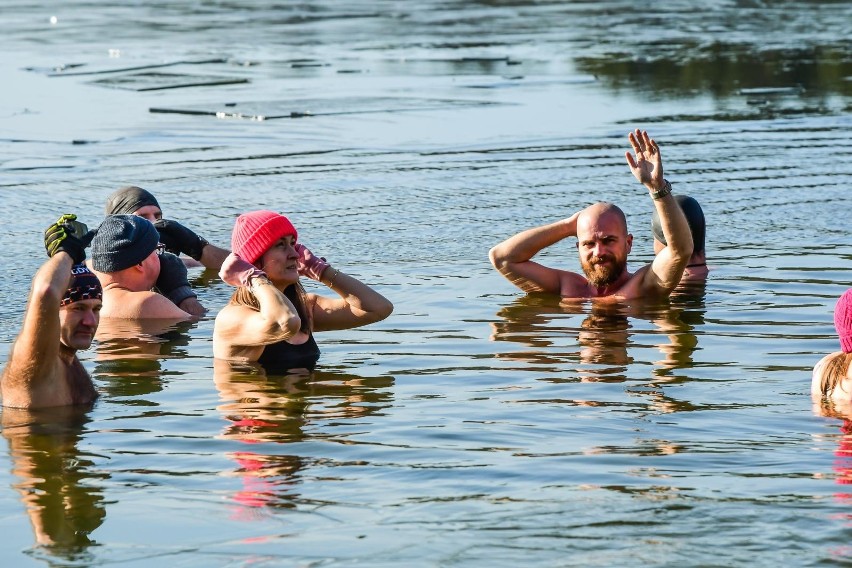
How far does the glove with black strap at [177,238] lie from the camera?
40.3 ft

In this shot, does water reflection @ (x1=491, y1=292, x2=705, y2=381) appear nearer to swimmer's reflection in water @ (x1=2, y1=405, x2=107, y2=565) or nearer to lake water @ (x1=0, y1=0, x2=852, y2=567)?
lake water @ (x1=0, y1=0, x2=852, y2=567)

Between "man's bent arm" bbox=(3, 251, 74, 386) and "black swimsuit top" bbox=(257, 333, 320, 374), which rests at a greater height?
"man's bent arm" bbox=(3, 251, 74, 386)

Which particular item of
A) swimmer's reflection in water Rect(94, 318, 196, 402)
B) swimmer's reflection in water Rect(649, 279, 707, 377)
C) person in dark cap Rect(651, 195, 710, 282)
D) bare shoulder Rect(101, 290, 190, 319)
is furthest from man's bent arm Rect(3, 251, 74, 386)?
person in dark cap Rect(651, 195, 710, 282)

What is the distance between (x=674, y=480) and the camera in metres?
7.12

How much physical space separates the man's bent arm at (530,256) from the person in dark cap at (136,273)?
232 cm

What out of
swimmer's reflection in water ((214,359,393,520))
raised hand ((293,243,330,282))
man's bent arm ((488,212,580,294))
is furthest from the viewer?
man's bent arm ((488,212,580,294))

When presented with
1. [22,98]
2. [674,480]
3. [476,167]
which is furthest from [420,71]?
[674,480]

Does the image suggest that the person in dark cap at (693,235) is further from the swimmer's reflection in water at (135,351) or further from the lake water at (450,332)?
the swimmer's reflection in water at (135,351)

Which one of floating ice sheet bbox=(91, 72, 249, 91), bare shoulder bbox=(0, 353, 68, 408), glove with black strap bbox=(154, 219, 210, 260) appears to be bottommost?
bare shoulder bbox=(0, 353, 68, 408)

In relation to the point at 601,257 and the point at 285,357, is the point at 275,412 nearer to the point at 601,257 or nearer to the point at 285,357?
the point at 285,357

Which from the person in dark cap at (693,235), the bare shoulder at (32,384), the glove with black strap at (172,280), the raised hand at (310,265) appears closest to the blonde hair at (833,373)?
the raised hand at (310,265)

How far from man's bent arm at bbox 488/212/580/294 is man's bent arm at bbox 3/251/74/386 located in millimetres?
4606

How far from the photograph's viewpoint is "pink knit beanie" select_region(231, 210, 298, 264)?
29.6ft

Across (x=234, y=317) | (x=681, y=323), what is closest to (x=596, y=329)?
(x=681, y=323)
